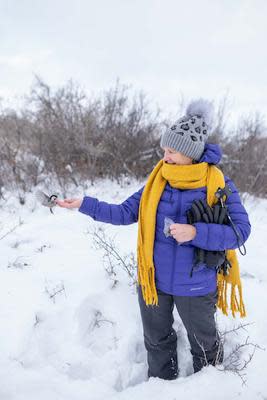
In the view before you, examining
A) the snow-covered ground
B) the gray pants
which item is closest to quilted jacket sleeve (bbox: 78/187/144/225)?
the gray pants

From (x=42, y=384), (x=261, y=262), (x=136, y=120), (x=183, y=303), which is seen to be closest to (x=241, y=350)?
(x=183, y=303)

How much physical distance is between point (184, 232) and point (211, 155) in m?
0.46

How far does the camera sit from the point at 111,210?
1.91 metres

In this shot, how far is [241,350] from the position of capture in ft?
7.16

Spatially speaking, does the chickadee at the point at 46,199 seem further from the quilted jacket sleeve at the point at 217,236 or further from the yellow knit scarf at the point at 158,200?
the quilted jacket sleeve at the point at 217,236

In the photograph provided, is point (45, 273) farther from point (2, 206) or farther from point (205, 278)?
point (2, 206)

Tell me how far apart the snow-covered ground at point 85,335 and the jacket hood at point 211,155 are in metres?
1.26

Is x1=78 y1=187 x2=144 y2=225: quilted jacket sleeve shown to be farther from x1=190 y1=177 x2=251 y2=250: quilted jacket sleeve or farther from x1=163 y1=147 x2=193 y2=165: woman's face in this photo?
x1=190 y1=177 x2=251 y2=250: quilted jacket sleeve

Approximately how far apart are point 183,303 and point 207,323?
20 cm

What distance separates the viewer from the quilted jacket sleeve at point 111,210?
1.88 meters

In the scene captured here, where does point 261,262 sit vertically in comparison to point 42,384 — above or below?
below

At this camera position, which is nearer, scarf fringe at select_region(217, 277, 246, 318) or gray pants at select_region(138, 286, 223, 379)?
gray pants at select_region(138, 286, 223, 379)

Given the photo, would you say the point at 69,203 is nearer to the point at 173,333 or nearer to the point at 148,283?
the point at 148,283

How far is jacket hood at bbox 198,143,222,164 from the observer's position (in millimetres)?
1675
